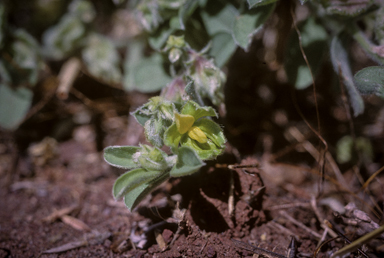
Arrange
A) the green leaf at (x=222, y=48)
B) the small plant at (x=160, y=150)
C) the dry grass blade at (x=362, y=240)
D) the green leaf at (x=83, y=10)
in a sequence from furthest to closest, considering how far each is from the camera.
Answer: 1. the green leaf at (x=83, y=10)
2. the green leaf at (x=222, y=48)
3. the small plant at (x=160, y=150)
4. the dry grass blade at (x=362, y=240)

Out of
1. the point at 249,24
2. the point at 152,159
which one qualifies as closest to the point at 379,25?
the point at 249,24

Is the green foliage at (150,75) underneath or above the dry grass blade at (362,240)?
above

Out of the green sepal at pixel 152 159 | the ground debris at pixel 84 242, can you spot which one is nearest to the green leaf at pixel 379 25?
the green sepal at pixel 152 159

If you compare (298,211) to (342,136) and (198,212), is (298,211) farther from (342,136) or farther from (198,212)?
(342,136)

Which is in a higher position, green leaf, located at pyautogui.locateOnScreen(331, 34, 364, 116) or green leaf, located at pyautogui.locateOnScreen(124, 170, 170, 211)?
green leaf, located at pyautogui.locateOnScreen(331, 34, 364, 116)

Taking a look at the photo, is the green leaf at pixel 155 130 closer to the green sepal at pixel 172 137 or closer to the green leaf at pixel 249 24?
the green sepal at pixel 172 137

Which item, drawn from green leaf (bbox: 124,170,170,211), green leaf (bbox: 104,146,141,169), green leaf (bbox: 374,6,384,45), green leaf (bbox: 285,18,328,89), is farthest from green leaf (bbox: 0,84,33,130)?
green leaf (bbox: 374,6,384,45)

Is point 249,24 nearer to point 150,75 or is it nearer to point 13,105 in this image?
point 150,75

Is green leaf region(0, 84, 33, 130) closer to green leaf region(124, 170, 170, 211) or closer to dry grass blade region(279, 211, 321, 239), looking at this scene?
green leaf region(124, 170, 170, 211)
